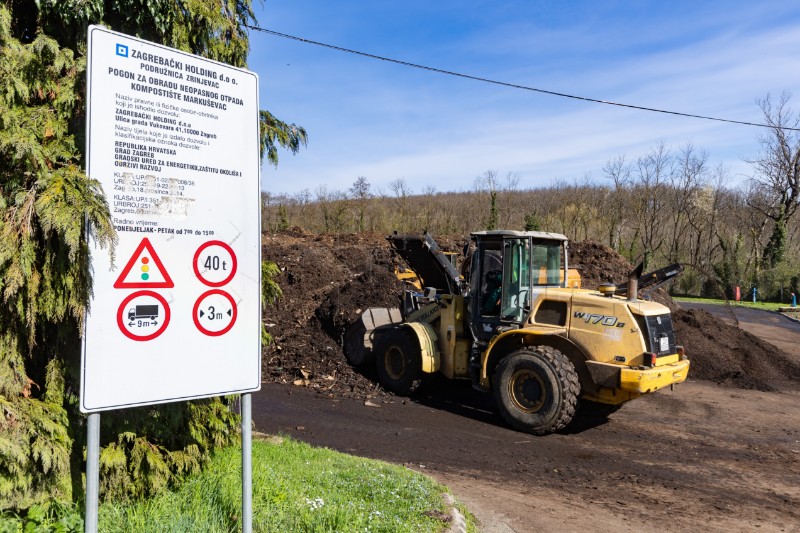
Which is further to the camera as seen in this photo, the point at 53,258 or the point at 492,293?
the point at 492,293

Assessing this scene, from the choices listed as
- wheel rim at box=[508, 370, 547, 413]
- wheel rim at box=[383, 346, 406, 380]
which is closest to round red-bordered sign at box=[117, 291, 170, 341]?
wheel rim at box=[508, 370, 547, 413]

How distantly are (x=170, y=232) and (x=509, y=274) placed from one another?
635cm

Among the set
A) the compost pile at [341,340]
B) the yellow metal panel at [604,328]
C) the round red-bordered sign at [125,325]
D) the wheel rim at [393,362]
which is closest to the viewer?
the round red-bordered sign at [125,325]

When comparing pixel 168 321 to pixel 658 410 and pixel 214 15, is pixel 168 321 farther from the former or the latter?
pixel 658 410

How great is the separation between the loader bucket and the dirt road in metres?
1.34

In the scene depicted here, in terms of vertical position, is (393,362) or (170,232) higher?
(170,232)

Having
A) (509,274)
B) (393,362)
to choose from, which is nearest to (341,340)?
(393,362)

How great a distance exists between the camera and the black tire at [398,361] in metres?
9.95

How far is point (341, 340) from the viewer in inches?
480

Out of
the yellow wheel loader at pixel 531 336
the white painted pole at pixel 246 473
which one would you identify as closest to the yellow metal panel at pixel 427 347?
the yellow wheel loader at pixel 531 336

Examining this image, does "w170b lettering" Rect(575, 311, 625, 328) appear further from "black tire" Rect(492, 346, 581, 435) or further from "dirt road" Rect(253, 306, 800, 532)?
"dirt road" Rect(253, 306, 800, 532)

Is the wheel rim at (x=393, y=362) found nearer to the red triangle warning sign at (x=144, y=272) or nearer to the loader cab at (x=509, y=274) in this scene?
the loader cab at (x=509, y=274)

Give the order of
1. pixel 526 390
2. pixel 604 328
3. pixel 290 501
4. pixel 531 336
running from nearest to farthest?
1. pixel 290 501
2. pixel 604 328
3. pixel 526 390
4. pixel 531 336

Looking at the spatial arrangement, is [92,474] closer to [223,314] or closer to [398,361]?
[223,314]
